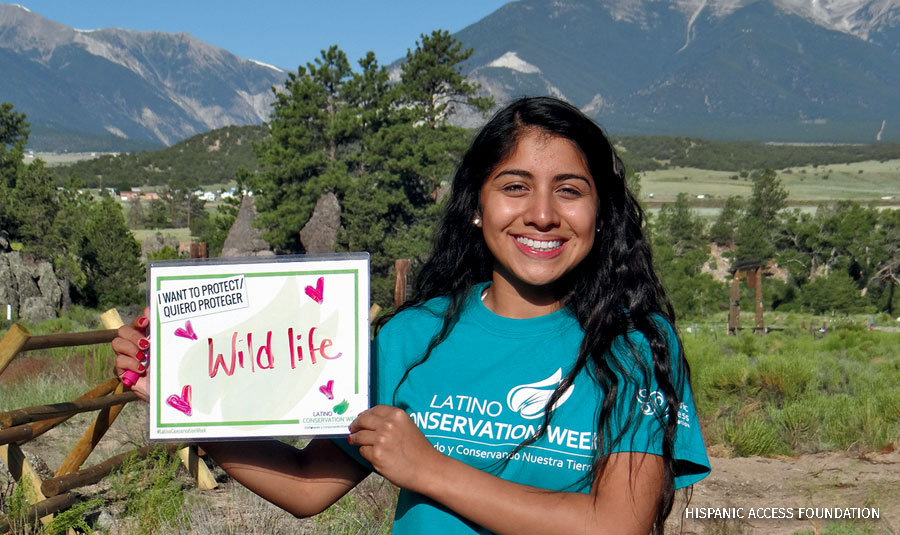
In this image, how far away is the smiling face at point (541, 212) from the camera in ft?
6.21

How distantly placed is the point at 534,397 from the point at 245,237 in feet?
146

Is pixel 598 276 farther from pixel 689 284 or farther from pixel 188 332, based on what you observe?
pixel 689 284

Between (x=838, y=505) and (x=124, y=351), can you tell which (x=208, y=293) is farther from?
(x=838, y=505)

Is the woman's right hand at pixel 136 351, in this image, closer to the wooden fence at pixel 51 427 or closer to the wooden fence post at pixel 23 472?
the wooden fence at pixel 51 427

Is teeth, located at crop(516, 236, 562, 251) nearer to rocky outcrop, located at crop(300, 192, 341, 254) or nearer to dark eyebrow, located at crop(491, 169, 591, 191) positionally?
dark eyebrow, located at crop(491, 169, 591, 191)

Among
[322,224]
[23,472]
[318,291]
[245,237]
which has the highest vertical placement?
[318,291]

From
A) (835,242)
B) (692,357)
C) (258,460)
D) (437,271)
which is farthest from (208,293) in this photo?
Result: (835,242)

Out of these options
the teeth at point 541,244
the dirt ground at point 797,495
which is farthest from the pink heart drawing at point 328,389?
the dirt ground at point 797,495

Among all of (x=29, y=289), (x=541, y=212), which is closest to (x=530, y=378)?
(x=541, y=212)

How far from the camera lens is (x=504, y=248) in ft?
6.35

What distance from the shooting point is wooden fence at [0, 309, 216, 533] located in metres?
4.22

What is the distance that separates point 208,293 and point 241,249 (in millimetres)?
43829

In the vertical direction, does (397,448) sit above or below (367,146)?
below

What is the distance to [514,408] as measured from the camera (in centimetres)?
176
